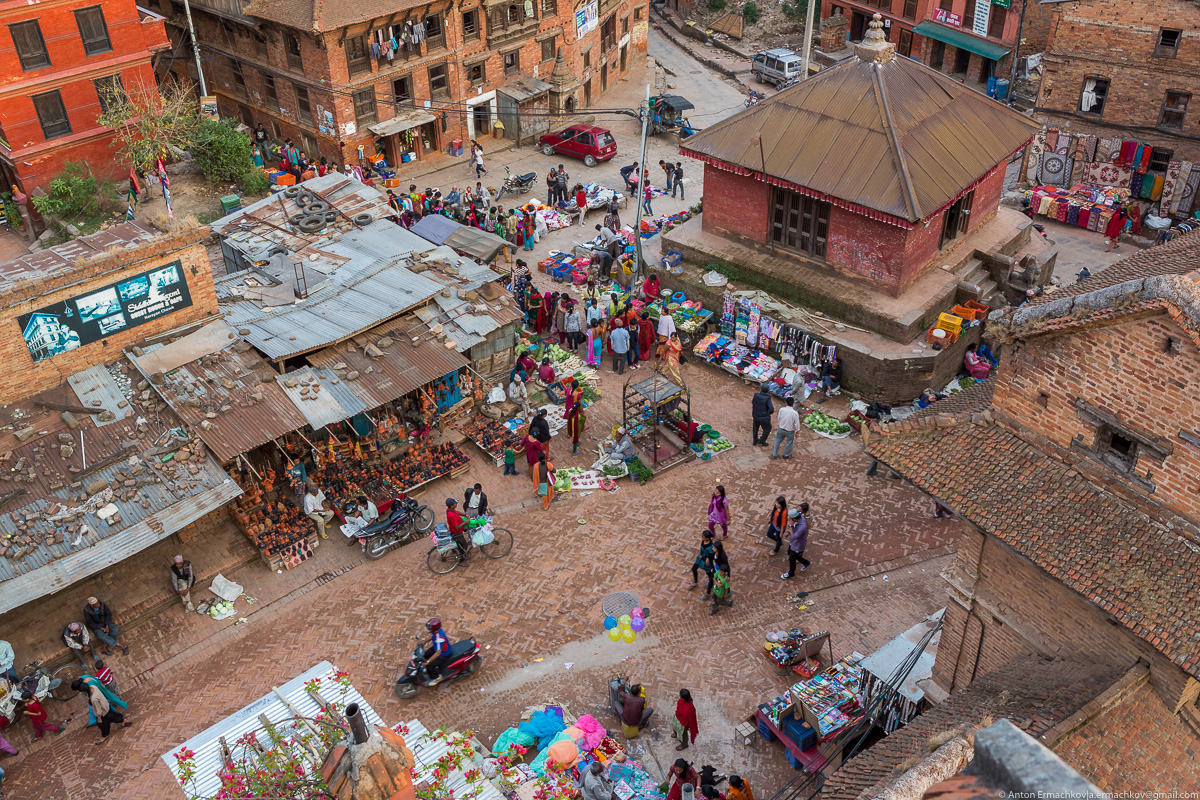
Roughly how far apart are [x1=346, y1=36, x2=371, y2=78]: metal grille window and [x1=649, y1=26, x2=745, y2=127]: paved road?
15708 millimetres

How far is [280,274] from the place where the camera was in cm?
2469

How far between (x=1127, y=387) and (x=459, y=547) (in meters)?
13.2

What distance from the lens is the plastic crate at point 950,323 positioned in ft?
85.3

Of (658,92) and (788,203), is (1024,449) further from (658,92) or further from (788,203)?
(658,92)

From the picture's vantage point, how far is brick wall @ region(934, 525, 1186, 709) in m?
12.9

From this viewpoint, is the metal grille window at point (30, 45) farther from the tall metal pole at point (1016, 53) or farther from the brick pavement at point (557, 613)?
the tall metal pole at point (1016, 53)

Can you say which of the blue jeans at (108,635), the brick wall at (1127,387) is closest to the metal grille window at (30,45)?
the blue jeans at (108,635)

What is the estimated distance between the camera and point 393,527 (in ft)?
69.9

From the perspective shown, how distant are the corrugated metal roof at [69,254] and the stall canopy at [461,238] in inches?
330

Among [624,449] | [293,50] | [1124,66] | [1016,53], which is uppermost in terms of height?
[293,50]

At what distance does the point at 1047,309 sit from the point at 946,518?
10.1 m

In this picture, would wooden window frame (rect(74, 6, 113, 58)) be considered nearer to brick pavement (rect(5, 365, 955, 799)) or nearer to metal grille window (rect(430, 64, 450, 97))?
metal grille window (rect(430, 64, 450, 97))

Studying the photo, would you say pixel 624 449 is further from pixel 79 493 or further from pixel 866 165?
pixel 79 493

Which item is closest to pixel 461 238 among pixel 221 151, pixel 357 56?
pixel 357 56
